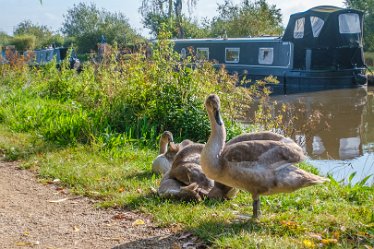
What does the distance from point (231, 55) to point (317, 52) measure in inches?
204

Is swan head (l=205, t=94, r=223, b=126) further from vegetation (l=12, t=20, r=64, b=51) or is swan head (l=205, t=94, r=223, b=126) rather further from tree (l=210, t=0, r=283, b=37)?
vegetation (l=12, t=20, r=64, b=51)

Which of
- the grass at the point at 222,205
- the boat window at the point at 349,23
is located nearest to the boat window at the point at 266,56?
the boat window at the point at 349,23

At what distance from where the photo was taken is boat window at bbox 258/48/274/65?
26.0 m

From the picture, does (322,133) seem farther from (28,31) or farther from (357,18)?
(28,31)

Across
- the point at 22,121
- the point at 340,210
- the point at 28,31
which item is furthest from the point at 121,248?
the point at 28,31

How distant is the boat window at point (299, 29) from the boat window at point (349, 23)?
72.2 inches

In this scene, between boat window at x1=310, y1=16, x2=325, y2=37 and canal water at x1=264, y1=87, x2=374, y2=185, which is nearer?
canal water at x1=264, y1=87, x2=374, y2=185

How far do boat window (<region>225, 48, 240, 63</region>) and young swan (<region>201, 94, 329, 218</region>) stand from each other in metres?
23.3

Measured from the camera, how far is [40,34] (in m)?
51.1

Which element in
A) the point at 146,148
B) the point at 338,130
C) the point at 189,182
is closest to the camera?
the point at 189,182

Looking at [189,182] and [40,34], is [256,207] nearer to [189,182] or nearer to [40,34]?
[189,182]

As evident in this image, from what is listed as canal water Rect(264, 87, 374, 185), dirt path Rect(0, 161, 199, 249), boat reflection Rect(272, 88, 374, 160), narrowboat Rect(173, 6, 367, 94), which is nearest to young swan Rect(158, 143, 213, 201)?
dirt path Rect(0, 161, 199, 249)

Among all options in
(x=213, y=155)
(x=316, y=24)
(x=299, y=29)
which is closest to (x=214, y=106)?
(x=213, y=155)

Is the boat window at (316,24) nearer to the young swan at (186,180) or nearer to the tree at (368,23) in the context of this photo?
the tree at (368,23)
